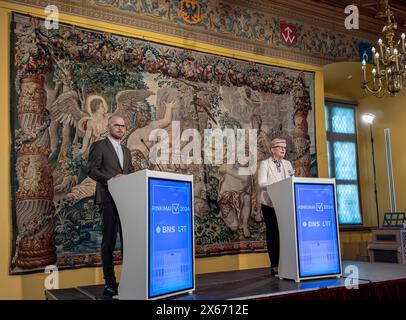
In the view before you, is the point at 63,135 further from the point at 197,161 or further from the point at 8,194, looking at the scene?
the point at 197,161

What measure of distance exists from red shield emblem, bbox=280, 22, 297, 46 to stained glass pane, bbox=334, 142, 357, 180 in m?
2.76

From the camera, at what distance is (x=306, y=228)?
15.3ft

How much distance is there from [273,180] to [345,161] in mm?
5125

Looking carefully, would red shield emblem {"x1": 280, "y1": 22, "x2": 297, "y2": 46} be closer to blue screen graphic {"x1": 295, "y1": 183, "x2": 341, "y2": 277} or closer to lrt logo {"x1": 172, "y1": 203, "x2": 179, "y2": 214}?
blue screen graphic {"x1": 295, "y1": 183, "x2": 341, "y2": 277}

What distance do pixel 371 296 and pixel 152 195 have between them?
241 centimetres

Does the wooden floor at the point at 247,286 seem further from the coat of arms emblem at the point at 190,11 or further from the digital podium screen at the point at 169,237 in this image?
the coat of arms emblem at the point at 190,11

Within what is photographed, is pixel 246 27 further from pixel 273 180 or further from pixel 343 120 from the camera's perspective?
pixel 343 120

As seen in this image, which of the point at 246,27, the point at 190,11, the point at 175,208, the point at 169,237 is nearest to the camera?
the point at 169,237

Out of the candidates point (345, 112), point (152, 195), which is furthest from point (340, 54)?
point (152, 195)

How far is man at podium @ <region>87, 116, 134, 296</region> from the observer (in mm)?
4164

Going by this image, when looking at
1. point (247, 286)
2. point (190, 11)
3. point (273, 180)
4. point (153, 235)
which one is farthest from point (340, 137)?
point (153, 235)

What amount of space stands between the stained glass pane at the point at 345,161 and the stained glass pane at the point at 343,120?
31cm

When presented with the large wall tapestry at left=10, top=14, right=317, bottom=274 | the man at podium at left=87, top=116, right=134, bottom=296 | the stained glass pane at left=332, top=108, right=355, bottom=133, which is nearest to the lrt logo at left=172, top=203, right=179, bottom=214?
the man at podium at left=87, top=116, right=134, bottom=296

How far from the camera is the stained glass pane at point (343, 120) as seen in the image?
9.78m
